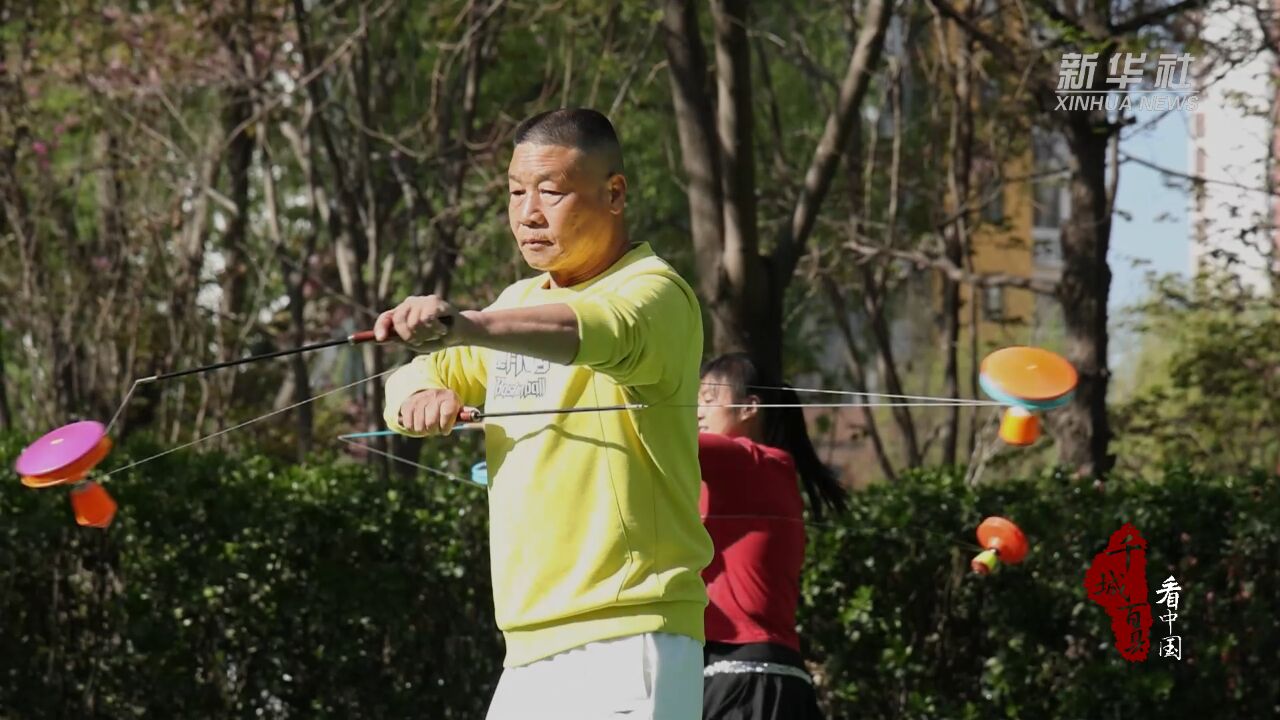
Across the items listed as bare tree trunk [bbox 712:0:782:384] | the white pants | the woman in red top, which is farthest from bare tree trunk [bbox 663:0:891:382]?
the white pants

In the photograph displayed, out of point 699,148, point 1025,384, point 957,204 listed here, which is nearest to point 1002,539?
point 1025,384

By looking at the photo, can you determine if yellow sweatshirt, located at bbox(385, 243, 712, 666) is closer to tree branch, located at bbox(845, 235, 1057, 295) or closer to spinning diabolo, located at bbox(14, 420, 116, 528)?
spinning diabolo, located at bbox(14, 420, 116, 528)

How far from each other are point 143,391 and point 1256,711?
810 centimetres

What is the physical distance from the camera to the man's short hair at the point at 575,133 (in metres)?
3.25

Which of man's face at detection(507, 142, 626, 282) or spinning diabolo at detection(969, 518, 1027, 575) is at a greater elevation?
man's face at detection(507, 142, 626, 282)

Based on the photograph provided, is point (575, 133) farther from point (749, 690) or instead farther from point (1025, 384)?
point (749, 690)

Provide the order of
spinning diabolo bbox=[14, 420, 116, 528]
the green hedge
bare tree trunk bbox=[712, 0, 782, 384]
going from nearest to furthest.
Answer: spinning diabolo bbox=[14, 420, 116, 528]
the green hedge
bare tree trunk bbox=[712, 0, 782, 384]

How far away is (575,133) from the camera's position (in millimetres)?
3250

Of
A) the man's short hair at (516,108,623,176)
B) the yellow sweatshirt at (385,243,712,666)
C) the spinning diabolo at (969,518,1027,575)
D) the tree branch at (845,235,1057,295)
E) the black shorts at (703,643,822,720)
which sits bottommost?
the black shorts at (703,643,822,720)

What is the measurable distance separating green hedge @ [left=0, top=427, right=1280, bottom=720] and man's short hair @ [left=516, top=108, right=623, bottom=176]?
3.51 m

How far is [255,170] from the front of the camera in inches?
555

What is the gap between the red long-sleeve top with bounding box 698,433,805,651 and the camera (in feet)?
15.3

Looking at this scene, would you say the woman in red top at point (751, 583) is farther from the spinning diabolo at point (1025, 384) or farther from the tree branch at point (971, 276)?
the tree branch at point (971, 276)

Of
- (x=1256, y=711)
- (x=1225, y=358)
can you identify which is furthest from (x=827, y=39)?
(x=1256, y=711)
